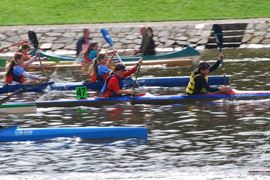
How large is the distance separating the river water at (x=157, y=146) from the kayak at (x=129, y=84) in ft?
4.73

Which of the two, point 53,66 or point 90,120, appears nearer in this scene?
point 90,120

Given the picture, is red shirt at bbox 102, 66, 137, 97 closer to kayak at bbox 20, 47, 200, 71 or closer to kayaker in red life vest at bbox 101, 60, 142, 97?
kayaker in red life vest at bbox 101, 60, 142, 97

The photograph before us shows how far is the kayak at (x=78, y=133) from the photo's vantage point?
16.7m

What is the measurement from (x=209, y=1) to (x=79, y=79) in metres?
13.6

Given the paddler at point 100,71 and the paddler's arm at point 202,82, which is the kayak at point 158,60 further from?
the paddler's arm at point 202,82

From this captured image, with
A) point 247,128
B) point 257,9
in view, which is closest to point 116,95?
point 247,128

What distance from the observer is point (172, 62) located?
2838cm

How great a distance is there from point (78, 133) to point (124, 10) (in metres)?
→ 22.9

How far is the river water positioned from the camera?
1409cm

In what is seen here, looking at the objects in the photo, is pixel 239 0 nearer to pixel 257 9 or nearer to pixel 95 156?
pixel 257 9

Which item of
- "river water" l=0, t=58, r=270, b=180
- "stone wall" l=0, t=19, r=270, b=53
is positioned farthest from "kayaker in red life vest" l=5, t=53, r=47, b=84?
"stone wall" l=0, t=19, r=270, b=53

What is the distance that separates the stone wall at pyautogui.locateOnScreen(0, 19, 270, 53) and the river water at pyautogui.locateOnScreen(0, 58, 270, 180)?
44.3 feet

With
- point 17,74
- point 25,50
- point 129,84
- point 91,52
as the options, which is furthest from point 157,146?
point 25,50

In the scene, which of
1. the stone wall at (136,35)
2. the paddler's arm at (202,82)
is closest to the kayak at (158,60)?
the stone wall at (136,35)
